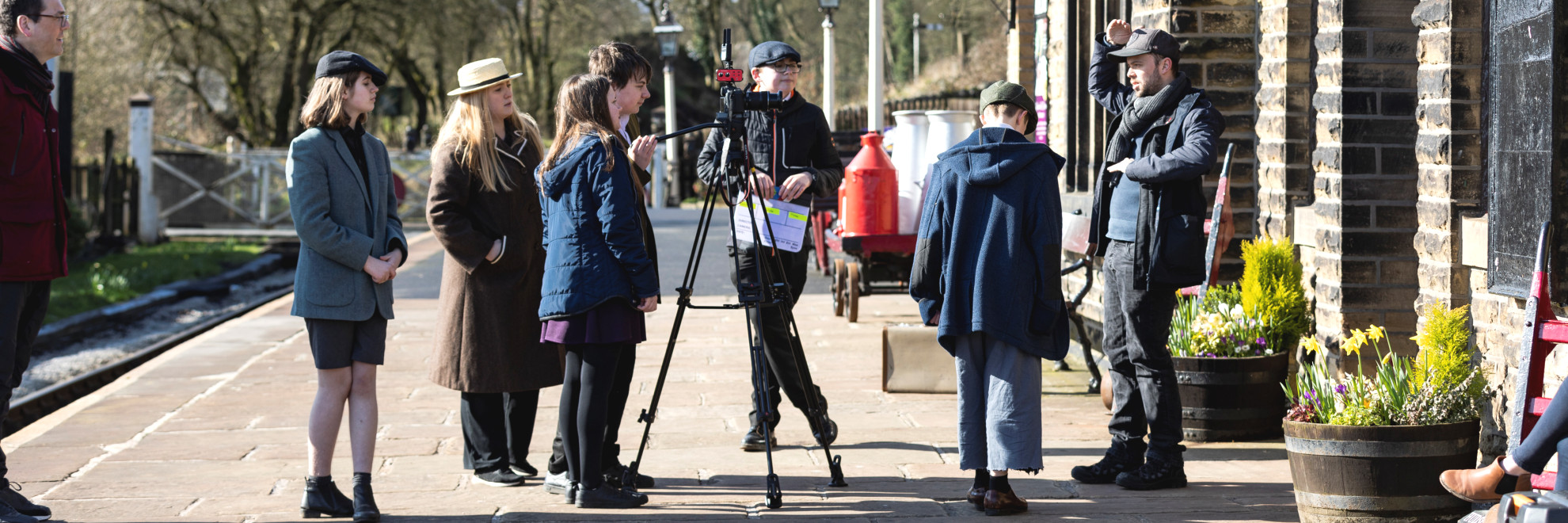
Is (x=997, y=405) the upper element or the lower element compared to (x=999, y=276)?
lower

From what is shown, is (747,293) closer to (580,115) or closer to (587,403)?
(587,403)

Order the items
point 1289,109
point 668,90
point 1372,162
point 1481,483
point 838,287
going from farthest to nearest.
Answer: point 668,90 → point 838,287 → point 1289,109 → point 1372,162 → point 1481,483

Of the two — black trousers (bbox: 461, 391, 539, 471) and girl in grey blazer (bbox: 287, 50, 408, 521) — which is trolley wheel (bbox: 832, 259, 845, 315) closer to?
black trousers (bbox: 461, 391, 539, 471)

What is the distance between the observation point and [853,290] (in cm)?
977

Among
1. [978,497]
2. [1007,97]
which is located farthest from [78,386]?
[1007,97]

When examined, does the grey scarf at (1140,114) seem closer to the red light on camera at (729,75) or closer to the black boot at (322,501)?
the red light on camera at (729,75)

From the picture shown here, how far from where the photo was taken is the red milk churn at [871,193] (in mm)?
7289

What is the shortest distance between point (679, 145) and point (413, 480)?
24.5 meters

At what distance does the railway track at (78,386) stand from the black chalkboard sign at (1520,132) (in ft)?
23.9

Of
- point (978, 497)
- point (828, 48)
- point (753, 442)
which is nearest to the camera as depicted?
point (978, 497)

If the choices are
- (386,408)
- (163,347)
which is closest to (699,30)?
(163,347)

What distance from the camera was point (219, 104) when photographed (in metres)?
43.3

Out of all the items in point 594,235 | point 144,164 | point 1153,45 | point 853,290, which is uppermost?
point 144,164

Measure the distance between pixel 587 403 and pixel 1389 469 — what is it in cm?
258
